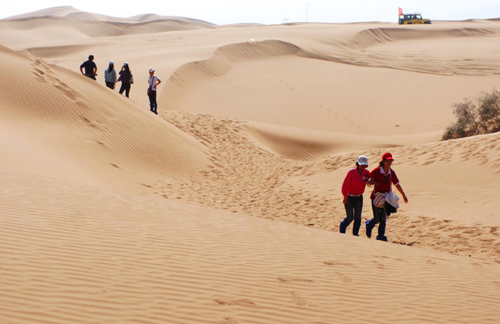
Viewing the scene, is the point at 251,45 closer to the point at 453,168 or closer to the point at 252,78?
the point at 252,78

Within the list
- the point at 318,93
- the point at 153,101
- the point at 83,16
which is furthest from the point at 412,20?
the point at 83,16

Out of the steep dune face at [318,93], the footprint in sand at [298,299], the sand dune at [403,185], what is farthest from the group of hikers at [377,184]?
the steep dune face at [318,93]

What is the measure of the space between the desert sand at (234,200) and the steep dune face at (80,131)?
0.06m

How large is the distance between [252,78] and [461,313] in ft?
83.9

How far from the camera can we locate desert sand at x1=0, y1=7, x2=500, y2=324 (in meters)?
4.31

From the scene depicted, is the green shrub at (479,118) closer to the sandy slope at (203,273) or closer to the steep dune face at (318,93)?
the steep dune face at (318,93)

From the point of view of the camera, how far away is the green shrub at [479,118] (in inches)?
662

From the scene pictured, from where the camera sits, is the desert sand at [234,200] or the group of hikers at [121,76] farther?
the group of hikers at [121,76]

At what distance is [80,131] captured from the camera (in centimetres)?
1339

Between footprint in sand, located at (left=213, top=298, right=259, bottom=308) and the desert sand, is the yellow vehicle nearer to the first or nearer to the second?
the desert sand

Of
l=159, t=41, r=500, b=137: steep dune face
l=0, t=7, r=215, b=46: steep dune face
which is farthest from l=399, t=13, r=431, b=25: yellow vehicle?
l=0, t=7, r=215, b=46: steep dune face

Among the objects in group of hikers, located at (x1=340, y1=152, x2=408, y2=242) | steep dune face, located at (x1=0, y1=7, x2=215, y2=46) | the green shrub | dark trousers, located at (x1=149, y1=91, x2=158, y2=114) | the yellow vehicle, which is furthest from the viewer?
steep dune face, located at (x1=0, y1=7, x2=215, y2=46)

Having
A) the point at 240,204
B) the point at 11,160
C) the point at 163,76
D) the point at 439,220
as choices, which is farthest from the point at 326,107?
the point at 11,160

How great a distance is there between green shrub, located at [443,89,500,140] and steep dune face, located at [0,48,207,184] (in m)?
8.97
